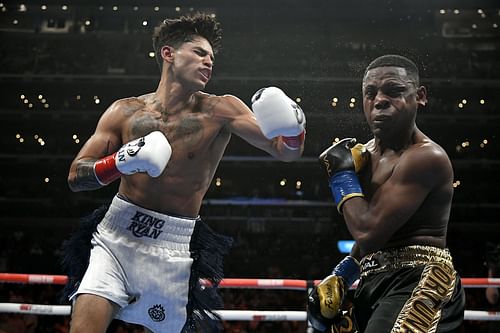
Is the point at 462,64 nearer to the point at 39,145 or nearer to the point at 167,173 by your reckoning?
the point at 39,145

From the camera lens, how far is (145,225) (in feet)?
7.91

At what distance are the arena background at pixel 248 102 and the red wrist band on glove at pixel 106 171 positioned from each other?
9.76 m

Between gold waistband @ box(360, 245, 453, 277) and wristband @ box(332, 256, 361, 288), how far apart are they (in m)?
0.17

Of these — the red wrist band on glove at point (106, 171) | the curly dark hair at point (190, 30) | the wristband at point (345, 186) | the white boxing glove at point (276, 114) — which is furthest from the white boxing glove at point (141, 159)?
the curly dark hair at point (190, 30)

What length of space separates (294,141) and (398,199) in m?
0.55

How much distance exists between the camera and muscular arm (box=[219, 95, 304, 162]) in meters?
2.38

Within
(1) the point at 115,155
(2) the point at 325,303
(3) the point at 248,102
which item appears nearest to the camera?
(2) the point at 325,303

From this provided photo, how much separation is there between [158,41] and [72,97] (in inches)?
497

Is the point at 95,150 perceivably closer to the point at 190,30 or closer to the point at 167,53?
the point at 167,53

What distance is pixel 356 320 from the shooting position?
2.01m

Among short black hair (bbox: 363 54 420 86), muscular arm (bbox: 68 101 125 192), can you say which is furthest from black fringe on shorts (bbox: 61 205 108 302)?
short black hair (bbox: 363 54 420 86)

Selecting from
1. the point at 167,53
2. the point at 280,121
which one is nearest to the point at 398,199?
the point at 280,121

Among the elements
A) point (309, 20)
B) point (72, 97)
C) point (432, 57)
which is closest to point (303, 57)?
point (309, 20)

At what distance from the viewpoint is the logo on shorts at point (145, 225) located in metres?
2.41
